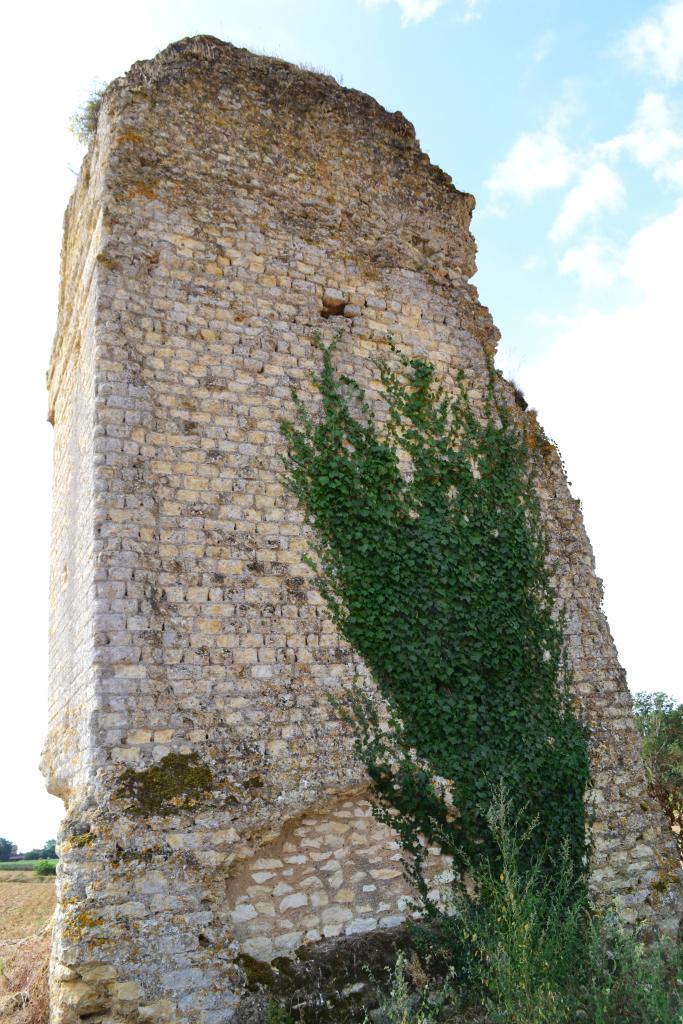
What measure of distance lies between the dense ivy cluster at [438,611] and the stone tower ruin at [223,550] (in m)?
0.24

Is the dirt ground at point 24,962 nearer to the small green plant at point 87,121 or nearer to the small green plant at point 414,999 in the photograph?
the small green plant at point 414,999

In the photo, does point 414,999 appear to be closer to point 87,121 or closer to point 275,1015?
point 275,1015

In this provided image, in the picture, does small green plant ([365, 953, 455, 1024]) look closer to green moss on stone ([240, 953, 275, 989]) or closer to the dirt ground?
green moss on stone ([240, 953, 275, 989])

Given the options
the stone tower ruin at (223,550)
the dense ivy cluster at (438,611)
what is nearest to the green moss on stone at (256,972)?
the stone tower ruin at (223,550)

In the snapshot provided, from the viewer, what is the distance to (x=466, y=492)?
6.91 meters

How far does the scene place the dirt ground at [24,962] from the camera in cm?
560

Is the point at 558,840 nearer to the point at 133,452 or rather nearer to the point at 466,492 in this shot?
the point at 466,492

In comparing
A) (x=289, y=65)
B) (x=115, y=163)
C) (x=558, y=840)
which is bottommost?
(x=558, y=840)

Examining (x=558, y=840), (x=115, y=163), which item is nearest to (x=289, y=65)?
(x=115, y=163)

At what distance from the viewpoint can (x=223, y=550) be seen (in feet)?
19.0

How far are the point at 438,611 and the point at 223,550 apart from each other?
182 cm

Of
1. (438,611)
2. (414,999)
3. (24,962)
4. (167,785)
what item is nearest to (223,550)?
(167,785)

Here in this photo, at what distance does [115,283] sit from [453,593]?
12.1 feet

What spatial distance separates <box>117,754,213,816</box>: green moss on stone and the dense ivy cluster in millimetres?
1196
